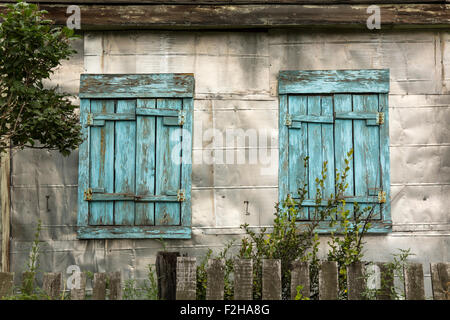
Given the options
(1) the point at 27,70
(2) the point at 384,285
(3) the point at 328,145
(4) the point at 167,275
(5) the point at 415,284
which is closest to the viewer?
(5) the point at 415,284

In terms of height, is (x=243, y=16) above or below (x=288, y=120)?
above

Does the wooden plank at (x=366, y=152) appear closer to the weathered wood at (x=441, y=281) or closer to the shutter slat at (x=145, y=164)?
the shutter slat at (x=145, y=164)

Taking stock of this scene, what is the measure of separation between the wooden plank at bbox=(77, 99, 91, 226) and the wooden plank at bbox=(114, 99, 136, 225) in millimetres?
326

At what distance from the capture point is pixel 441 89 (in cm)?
642

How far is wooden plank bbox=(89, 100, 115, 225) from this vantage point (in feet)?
20.5

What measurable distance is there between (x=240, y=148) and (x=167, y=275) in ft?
9.09

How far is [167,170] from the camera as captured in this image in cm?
627

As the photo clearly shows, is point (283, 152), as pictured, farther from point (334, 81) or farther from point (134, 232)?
point (134, 232)

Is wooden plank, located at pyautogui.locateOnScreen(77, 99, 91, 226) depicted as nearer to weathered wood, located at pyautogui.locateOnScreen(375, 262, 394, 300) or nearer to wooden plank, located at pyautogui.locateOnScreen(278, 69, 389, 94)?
wooden plank, located at pyautogui.locateOnScreen(278, 69, 389, 94)

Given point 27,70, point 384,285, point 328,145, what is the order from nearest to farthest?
point 384,285 < point 27,70 < point 328,145

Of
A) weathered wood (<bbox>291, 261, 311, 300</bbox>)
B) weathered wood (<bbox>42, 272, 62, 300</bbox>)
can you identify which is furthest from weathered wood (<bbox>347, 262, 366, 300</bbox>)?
weathered wood (<bbox>42, 272, 62, 300</bbox>)

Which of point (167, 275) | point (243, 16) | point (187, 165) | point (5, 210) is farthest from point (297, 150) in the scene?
point (5, 210)
